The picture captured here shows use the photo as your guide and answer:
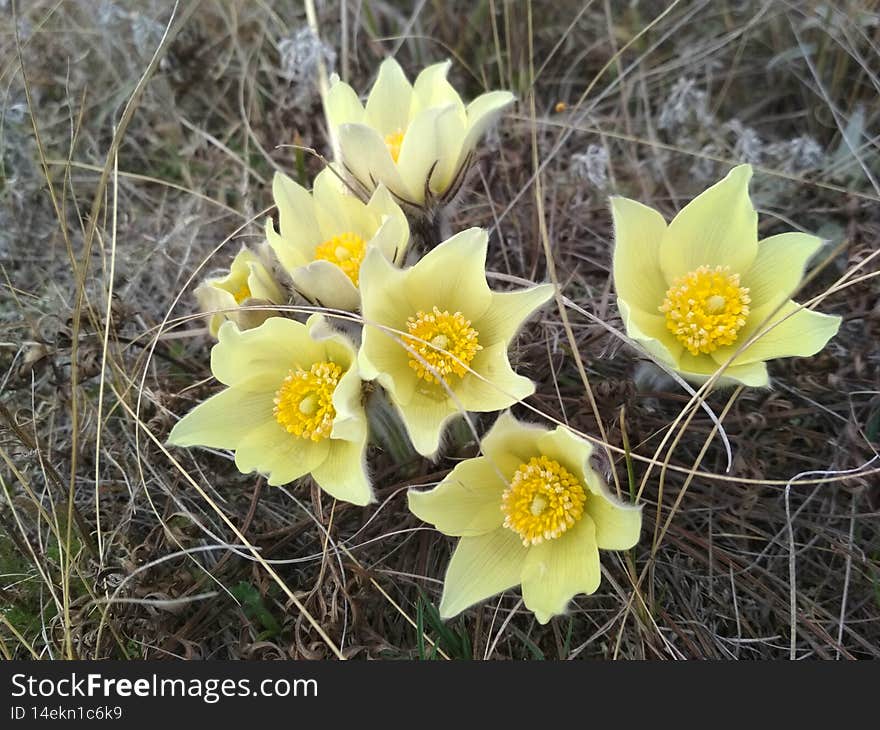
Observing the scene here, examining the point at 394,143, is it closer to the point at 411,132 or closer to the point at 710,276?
the point at 411,132

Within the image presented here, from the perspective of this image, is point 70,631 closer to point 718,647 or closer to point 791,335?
point 718,647

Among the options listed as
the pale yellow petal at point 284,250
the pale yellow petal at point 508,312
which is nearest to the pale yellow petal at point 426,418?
the pale yellow petal at point 508,312

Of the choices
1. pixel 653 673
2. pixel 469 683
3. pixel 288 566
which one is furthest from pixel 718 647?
pixel 288 566

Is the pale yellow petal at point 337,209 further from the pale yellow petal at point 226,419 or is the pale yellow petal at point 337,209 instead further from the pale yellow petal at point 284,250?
the pale yellow petal at point 226,419

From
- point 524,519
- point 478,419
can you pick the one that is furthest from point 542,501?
point 478,419

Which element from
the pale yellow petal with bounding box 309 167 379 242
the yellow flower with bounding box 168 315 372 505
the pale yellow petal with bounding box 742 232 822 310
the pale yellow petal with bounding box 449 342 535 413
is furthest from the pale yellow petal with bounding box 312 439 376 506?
the pale yellow petal with bounding box 742 232 822 310

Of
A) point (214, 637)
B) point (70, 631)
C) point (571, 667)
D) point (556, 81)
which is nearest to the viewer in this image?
point (571, 667)
